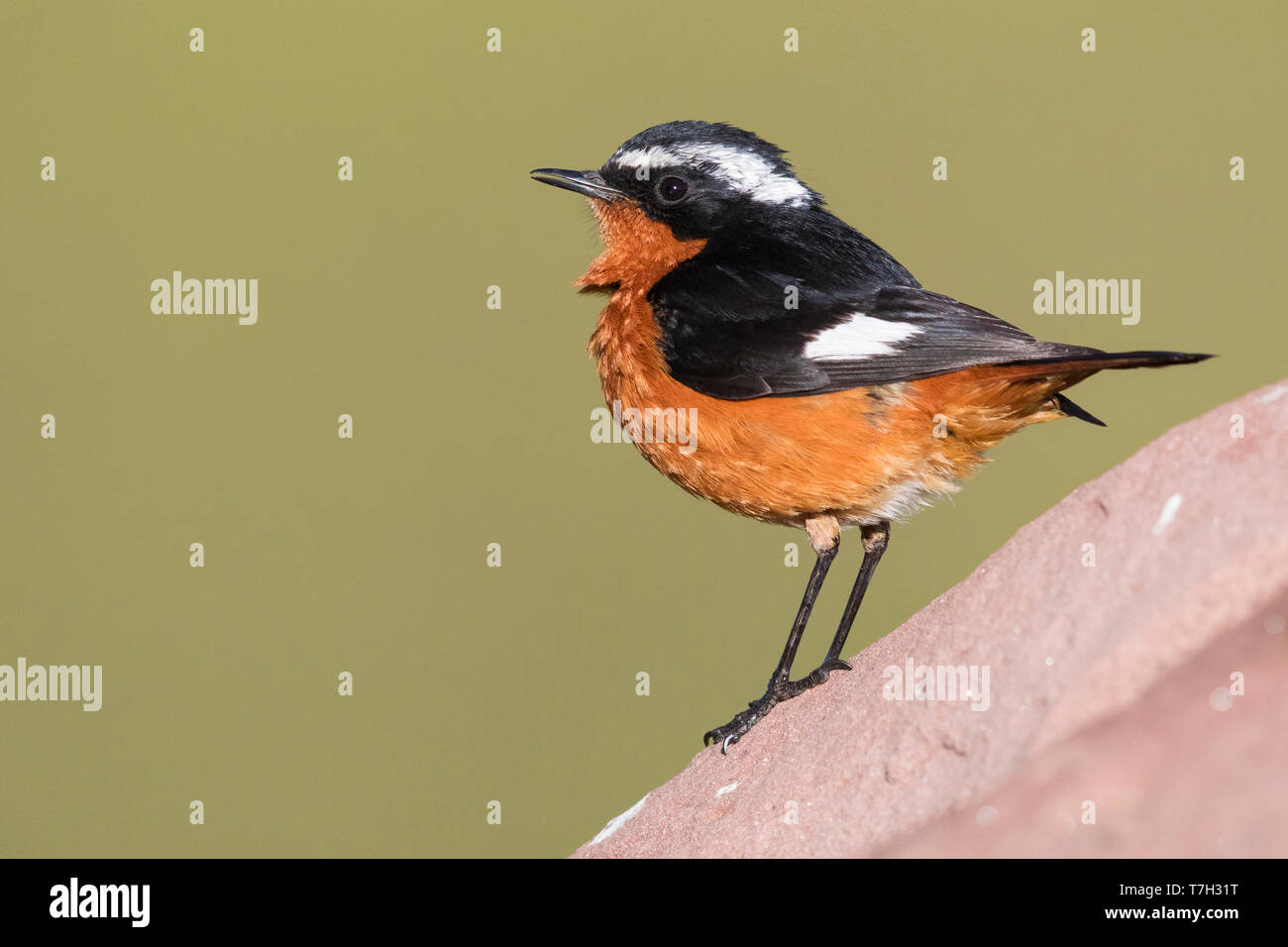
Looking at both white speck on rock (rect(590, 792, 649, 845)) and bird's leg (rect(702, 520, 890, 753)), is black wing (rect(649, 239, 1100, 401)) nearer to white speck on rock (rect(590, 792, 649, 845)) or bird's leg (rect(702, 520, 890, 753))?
bird's leg (rect(702, 520, 890, 753))

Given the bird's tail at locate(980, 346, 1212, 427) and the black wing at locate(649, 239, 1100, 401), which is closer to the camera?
the bird's tail at locate(980, 346, 1212, 427)

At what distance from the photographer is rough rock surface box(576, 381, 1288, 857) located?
3.60m

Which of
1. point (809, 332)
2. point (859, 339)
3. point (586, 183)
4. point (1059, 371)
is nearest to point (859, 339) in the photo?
point (859, 339)

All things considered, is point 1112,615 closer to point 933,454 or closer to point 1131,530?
point 1131,530

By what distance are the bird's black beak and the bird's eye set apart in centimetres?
21

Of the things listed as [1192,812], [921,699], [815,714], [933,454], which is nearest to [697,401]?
[933,454]

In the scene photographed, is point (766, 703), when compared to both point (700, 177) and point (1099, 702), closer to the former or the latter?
point (1099, 702)

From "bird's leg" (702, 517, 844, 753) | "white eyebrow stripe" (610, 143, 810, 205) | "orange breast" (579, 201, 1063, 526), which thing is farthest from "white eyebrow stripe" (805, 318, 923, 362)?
"white eyebrow stripe" (610, 143, 810, 205)

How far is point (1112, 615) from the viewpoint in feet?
13.0

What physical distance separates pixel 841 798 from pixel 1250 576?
147cm

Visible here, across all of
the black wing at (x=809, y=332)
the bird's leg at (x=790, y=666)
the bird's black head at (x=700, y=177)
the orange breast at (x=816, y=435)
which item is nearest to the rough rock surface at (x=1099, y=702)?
the bird's leg at (x=790, y=666)

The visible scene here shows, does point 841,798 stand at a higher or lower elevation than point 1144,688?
lower

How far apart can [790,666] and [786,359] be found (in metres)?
1.33

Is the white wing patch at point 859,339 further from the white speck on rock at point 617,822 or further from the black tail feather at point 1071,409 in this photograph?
the white speck on rock at point 617,822
